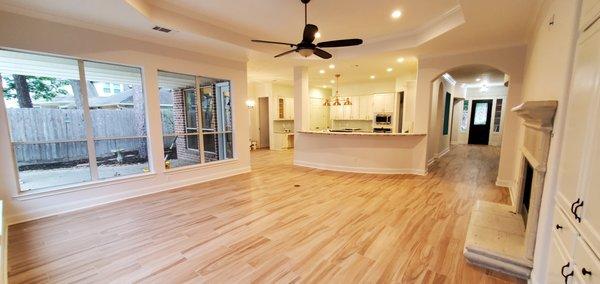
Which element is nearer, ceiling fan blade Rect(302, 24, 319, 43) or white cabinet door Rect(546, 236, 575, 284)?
white cabinet door Rect(546, 236, 575, 284)

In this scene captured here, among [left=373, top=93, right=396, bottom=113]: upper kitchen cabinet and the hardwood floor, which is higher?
[left=373, top=93, right=396, bottom=113]: upper kitchen cabinet

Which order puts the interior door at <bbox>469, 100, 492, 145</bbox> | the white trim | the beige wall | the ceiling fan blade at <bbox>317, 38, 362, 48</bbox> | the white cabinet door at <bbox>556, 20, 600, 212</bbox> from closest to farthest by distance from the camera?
the white cabinet door at <bbox>556, 20, 600, 212</bbox>, the ceiling fan blade at <bbox>317, 38, 362, 48</bbox>, the white trim, the beige wall, the interior door at <bbox>469, 100, 492, 145</bbox>

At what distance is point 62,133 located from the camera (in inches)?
141

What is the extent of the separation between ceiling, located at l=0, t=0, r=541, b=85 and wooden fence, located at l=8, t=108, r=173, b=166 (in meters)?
1.36

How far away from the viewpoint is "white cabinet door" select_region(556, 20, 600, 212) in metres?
1.23

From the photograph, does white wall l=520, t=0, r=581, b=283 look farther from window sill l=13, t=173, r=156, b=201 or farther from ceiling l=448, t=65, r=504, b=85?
window sill l=13, t=173, r=156, b=201

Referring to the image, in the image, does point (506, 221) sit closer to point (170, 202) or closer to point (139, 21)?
point (170, 202)

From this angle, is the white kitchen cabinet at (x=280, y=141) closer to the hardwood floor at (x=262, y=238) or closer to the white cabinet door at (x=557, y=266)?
the hardwood floor at (x=262, y=238)

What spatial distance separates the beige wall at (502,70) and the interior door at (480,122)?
7.90 meters

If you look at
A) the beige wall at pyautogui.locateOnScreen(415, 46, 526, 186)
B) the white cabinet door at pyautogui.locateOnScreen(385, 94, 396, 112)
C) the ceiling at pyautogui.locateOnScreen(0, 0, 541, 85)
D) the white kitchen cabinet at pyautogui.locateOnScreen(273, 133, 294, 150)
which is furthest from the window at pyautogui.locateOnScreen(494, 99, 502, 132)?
the white kitchen cabinet at pyautogui.locateOnScreen(273, 133, 294, 150)

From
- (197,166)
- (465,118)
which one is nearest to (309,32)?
(197,166)

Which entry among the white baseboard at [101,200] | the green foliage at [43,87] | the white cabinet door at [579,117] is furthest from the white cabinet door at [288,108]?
the white cabinet door at [579,117]

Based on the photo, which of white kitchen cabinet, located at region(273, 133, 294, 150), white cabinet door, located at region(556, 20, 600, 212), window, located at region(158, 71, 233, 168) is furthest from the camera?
white kitchen cabinet, located at region(273, 133, 294, 150)

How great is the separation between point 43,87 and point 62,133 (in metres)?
0.71
